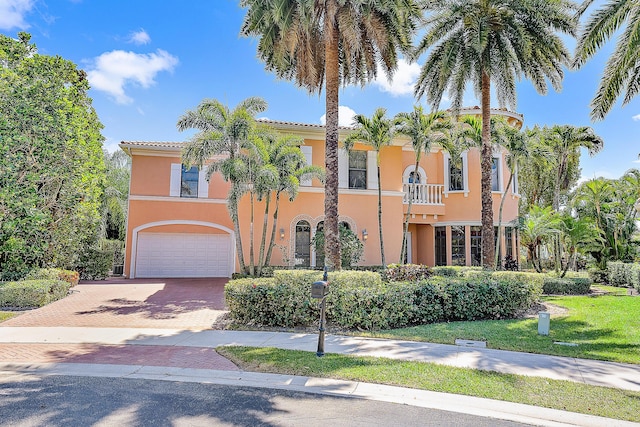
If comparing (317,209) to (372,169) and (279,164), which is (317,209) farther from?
(279,164)

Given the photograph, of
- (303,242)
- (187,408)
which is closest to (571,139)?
(303,242)

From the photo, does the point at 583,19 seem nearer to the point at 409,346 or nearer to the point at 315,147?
the point at 409,346

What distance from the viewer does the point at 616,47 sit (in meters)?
10.4

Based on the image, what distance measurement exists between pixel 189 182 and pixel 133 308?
34.8ft

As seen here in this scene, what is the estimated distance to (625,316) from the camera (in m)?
10.9

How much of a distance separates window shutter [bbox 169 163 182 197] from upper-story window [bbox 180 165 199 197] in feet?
0.52

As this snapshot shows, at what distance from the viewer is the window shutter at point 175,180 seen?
21.1 meters

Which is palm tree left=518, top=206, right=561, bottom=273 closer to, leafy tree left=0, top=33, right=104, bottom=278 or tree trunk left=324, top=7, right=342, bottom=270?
tree trunk left=324, top=7, right=342, bottom=270

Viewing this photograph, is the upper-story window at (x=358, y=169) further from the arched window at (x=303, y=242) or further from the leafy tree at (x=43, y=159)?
the leafy tree at (x=43, y=159)

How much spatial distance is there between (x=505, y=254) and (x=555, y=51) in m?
10.8

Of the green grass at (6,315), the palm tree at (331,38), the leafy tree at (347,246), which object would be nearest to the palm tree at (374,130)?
the palm tree at (331,38)

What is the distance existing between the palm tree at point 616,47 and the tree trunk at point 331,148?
6803mm

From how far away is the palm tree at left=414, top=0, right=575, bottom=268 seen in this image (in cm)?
1341

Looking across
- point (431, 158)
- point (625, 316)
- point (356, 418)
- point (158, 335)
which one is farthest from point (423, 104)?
point (356, 418)
